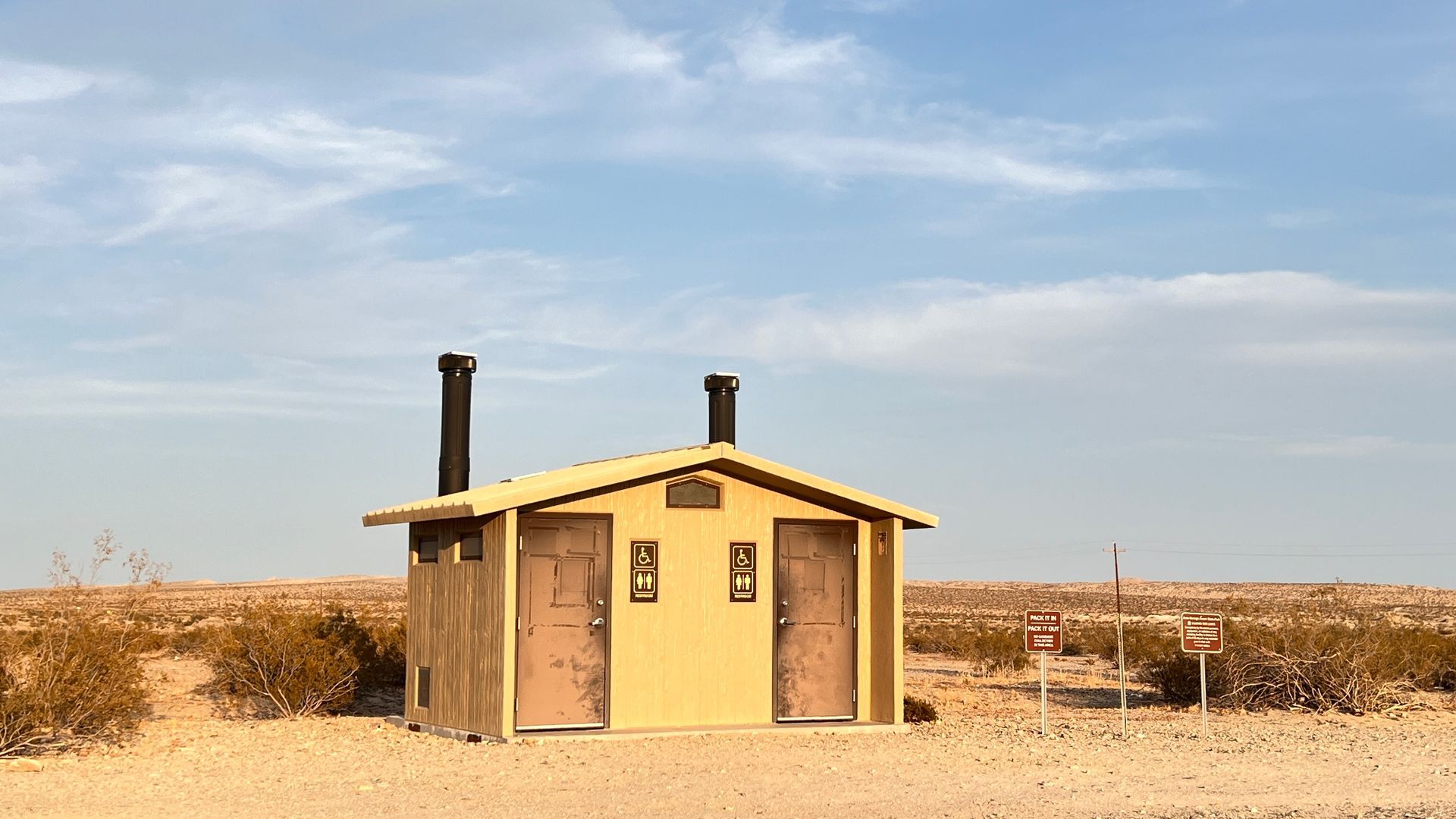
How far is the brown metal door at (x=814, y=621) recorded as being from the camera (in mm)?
15523

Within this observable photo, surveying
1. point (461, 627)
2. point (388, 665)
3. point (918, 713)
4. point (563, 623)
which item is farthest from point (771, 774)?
point (388, 665)

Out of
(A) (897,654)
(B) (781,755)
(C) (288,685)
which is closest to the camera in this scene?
(B) (781,755)

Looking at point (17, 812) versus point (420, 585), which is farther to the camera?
point (420, 585)

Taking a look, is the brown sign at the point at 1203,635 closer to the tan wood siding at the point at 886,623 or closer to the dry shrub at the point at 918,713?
the tan wood siding at the point at 886,623

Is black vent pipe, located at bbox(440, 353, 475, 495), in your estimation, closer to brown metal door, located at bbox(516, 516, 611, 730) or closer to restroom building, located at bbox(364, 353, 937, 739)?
restroom building, located at bbox(364, 353, 937, 739)

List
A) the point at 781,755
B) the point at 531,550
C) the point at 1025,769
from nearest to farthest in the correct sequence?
the point at 1025,769
the point at 781,755
the point at 531,550

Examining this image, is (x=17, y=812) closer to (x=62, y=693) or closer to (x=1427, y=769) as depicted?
(x=62, y=693)

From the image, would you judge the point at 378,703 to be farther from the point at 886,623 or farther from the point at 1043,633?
the point at 1043,633

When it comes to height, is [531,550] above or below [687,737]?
above

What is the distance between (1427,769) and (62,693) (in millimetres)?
12514

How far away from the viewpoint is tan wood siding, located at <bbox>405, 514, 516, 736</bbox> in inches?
560

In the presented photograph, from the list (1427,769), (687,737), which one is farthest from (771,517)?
(1427,769)

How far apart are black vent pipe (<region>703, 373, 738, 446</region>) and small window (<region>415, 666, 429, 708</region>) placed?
470 centimetres

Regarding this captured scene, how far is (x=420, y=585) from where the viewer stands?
16.2 meters
